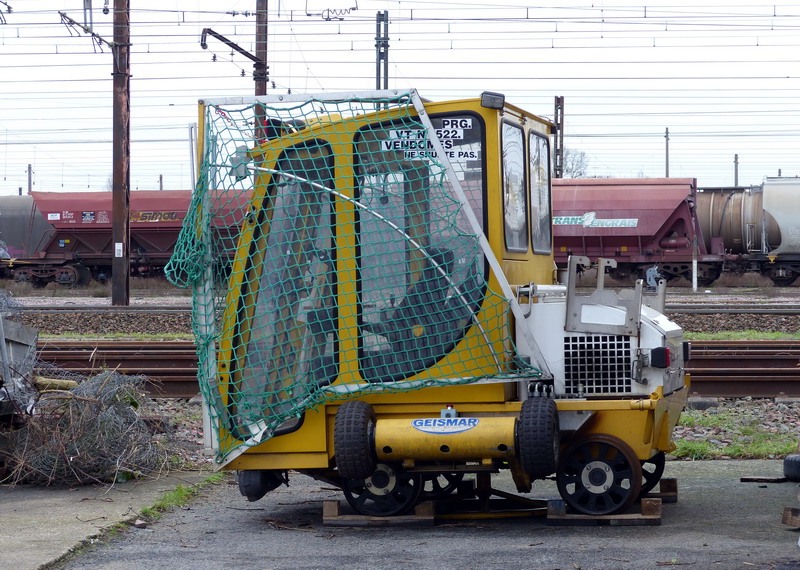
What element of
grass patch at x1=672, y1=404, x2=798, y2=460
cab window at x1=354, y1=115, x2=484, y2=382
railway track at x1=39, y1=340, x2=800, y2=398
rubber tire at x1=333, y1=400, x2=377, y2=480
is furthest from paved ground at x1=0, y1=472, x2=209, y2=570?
grass patch at x1=672, y1=404, x2=798, y2=460

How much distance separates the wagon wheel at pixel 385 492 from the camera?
5754mm

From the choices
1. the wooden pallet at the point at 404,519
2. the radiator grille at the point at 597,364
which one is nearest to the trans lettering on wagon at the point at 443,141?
the radiator grille at the point at 597,364

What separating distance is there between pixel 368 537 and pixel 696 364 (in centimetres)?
761

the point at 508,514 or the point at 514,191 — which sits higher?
the point at 514,191

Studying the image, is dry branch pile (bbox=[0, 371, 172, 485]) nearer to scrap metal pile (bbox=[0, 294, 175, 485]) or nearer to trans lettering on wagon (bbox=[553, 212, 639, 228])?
scrap metal pile (bbox=[0, 294, 175, 485])

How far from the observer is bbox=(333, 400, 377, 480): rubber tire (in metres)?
5.35

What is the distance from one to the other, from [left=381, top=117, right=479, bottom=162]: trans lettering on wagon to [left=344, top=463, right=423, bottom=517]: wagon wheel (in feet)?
5.94

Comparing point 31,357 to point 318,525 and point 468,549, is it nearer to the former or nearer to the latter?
point 318,525

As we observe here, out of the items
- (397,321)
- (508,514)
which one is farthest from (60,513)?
(508,514)

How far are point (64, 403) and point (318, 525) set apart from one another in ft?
7.97

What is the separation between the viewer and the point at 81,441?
23.2ft

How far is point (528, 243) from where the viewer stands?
6.07 meters

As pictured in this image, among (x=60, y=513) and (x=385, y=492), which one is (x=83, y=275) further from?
(x=385, y=492)

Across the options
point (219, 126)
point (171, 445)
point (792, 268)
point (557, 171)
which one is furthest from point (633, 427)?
Answer: point (557, 171)
